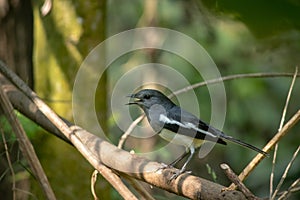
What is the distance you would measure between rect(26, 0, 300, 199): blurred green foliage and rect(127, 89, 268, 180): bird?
1.35 feet

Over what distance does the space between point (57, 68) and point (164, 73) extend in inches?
91.1

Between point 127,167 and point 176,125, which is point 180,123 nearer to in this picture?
point 176,125

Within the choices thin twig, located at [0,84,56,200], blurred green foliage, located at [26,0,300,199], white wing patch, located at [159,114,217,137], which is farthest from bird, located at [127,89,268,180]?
thin twig, located at [0,84,56,200]

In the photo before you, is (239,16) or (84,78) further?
(84,78)

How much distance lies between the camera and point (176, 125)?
8.16ft

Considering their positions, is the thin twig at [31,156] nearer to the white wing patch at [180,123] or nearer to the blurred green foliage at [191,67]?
the blurred green foliage at [191,67]

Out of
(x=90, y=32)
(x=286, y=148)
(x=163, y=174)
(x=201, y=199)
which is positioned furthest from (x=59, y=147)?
(x=286, y=148)

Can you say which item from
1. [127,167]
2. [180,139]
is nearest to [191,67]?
[180,139]

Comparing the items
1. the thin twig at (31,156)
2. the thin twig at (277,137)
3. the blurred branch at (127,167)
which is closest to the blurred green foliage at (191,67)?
the thin twig at (277,137)

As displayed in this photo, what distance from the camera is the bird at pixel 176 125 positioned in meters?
2.41

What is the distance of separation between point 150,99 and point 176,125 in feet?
1.08

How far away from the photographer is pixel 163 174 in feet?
5.85

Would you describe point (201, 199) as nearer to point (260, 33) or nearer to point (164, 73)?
point (260, 33)

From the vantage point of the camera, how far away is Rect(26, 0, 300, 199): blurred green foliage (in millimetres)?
467
